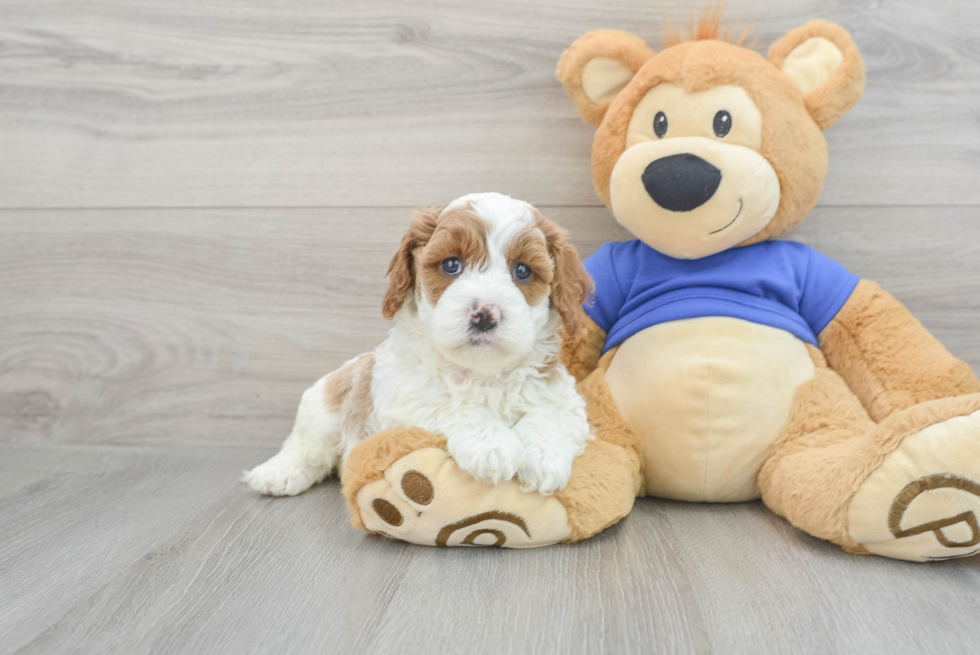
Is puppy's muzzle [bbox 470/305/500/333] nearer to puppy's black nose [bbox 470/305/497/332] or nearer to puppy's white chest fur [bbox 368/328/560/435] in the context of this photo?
puppy's black nose [bbox 470/305/497/332]

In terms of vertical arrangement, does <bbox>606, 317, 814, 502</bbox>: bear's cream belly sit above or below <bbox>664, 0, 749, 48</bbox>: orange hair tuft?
below

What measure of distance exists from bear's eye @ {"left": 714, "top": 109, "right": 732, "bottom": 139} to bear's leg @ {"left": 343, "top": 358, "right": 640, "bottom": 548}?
2.05ft

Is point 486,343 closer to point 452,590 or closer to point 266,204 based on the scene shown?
point 452,590

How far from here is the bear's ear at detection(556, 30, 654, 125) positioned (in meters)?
1.29

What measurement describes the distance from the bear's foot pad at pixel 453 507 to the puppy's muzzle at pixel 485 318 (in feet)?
0.67

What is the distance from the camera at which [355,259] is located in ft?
5.26

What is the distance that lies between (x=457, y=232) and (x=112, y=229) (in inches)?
43.2

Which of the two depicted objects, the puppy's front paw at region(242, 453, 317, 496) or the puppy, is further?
the puppy's front paw at region(242, 453, 317, 496)

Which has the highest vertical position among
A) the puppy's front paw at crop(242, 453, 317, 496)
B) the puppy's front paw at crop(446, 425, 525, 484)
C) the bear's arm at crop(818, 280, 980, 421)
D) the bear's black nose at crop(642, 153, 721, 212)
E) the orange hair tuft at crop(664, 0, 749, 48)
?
the orange hair tuft at crop(664, 0, 749, 48)

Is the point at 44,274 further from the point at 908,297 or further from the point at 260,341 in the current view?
the point at 908,297

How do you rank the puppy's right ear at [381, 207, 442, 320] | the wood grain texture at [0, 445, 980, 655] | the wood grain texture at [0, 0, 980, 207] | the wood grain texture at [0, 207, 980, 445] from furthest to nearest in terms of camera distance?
the wood grain texture at [0, 207, 980, 445] < the wood grain texture at [0, 0, 980, 207] < the puppy's right ear at [381, 207, 442, 320] < the wood grain texture at [0, 445, 980, 655]

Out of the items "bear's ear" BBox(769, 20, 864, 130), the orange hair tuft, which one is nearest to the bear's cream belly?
"bear's ear" BBox(769, 20, 864, 130)

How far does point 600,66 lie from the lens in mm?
1312

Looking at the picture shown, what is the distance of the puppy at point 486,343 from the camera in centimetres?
99
